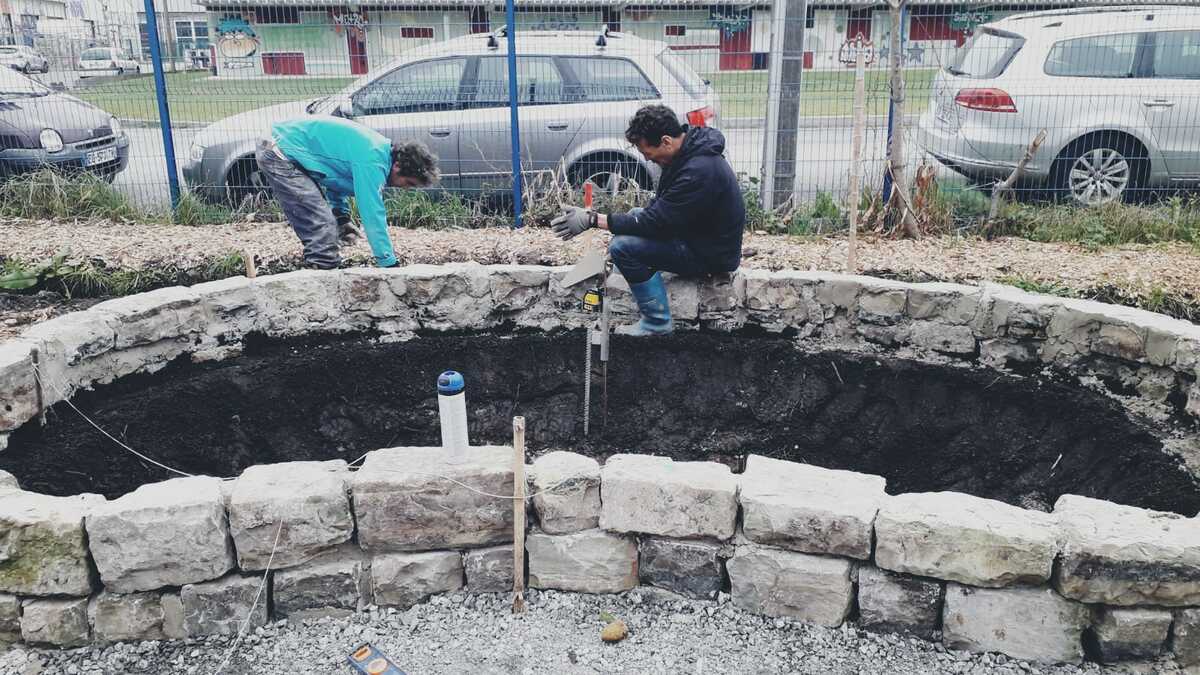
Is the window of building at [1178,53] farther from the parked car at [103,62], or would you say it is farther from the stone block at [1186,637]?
the parked car at [103,62]

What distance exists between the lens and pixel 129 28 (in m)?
7.20

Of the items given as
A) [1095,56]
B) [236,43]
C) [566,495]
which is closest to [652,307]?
[566,495]

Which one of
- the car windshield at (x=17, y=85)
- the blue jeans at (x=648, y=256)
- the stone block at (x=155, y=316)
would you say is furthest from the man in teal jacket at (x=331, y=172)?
the car windshield at (x=17, y=85)

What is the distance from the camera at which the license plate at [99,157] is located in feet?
24.3

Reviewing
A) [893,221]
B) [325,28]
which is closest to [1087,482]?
[893,221]

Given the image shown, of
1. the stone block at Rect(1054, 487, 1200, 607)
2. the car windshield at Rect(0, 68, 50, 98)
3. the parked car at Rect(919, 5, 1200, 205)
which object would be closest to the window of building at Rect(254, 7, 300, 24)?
the car windshield at Rect(0, 68, 50, 98)

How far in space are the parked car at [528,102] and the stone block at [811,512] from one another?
13.6 feet

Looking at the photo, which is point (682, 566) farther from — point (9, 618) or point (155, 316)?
point (155, 316)

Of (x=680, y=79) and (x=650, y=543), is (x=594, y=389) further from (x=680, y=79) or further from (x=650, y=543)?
(x=680, y=79)

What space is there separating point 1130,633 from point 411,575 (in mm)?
2188

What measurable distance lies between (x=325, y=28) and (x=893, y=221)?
14.7ft

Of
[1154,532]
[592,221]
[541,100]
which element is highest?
[541,100]

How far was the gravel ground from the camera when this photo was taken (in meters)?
2.81

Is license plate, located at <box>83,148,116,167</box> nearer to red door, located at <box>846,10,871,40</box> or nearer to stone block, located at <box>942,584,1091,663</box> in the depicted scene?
red door, located at <box>846,10,871,40</box>
